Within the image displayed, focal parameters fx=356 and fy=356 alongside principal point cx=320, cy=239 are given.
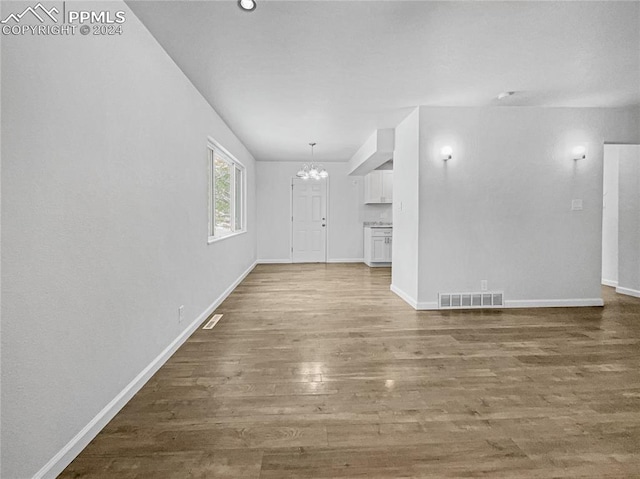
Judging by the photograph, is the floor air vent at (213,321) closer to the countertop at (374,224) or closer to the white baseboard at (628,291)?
the countertop at (374,224)

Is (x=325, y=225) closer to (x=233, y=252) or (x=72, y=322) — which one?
(x=233, y=252)

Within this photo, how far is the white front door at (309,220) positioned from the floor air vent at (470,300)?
15.8 feet

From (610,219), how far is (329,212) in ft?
18.1

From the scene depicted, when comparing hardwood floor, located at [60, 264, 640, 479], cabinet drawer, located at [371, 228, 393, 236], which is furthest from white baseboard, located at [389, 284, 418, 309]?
cabinet drawer, located at [371, 228, 393, 236]

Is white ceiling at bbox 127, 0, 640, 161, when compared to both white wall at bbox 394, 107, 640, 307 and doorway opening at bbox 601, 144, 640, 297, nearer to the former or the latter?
white wall at bbox 394, 107, 640, 307

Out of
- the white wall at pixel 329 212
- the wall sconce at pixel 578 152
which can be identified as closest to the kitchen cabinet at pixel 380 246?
the white wall at pixel 329 212

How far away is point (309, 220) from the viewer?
891cm

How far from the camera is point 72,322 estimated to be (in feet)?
5.46

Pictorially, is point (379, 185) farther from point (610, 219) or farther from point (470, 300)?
point (470, 300)

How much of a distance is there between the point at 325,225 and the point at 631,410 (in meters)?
7.16

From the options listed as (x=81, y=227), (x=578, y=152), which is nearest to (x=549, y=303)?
(x=578, y=152)

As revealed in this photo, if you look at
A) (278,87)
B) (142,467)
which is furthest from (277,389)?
(278,87)

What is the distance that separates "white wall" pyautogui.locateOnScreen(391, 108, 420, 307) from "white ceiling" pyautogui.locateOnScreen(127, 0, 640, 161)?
38cm

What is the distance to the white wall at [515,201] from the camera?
4.32m
